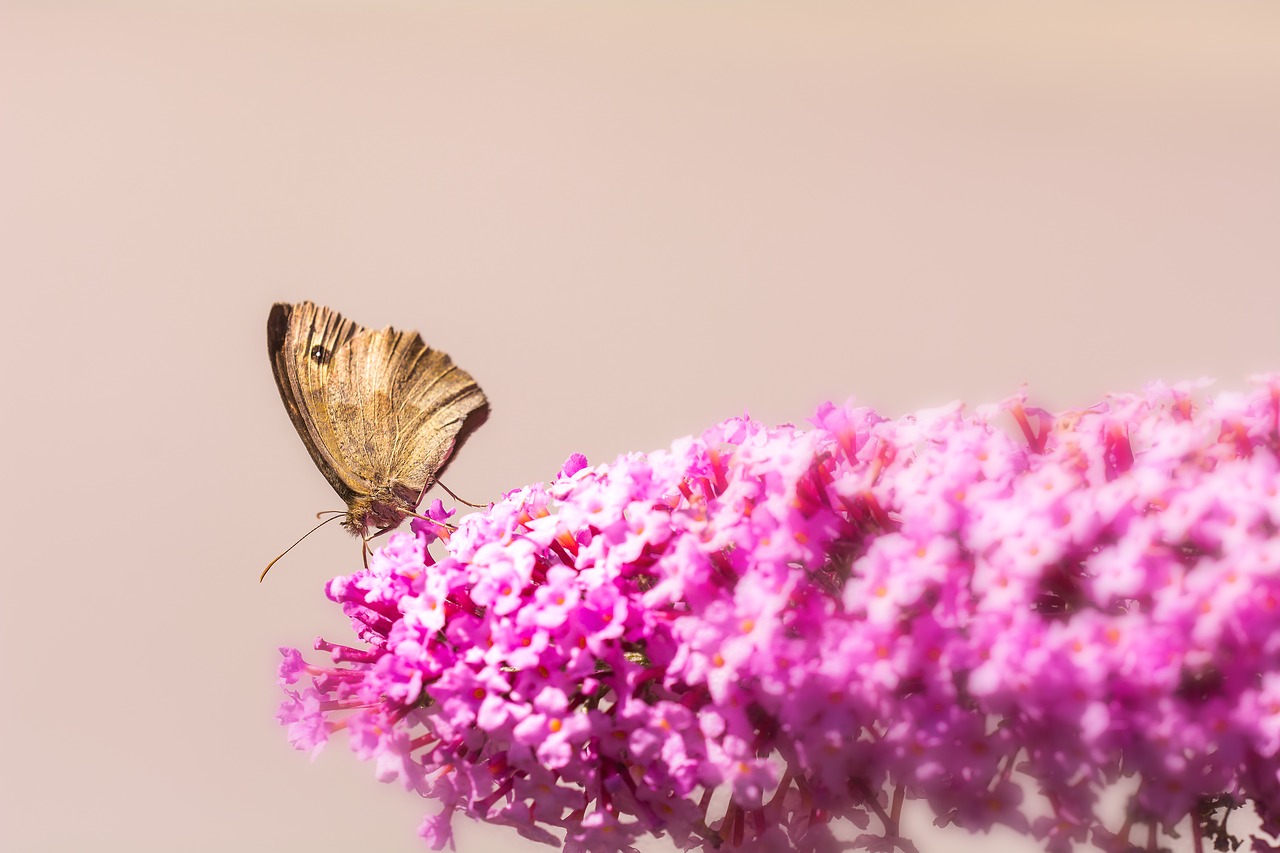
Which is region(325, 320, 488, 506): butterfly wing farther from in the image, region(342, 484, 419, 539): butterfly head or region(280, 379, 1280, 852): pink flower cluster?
region(280, 379, 1280, 852): pink flower cluster

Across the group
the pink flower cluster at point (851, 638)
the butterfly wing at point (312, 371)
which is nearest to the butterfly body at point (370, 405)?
the butterfly wing at point (312, 371)

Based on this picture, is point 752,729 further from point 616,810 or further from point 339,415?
point 339,415

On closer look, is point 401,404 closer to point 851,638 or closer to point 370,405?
point 370,405

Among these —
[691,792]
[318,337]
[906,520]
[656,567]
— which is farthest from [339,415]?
[906,520]

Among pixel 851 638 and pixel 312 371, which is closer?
pixel 851 638

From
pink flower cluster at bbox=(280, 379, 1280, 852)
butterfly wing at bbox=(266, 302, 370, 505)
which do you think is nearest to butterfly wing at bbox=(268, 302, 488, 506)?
butterfly wing at bbox=(266, 302, 370, 505)

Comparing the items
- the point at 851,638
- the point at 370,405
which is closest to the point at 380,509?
the point at 370,405

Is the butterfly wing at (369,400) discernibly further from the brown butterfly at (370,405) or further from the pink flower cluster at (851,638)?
the pink flower cluster at (851,638)
